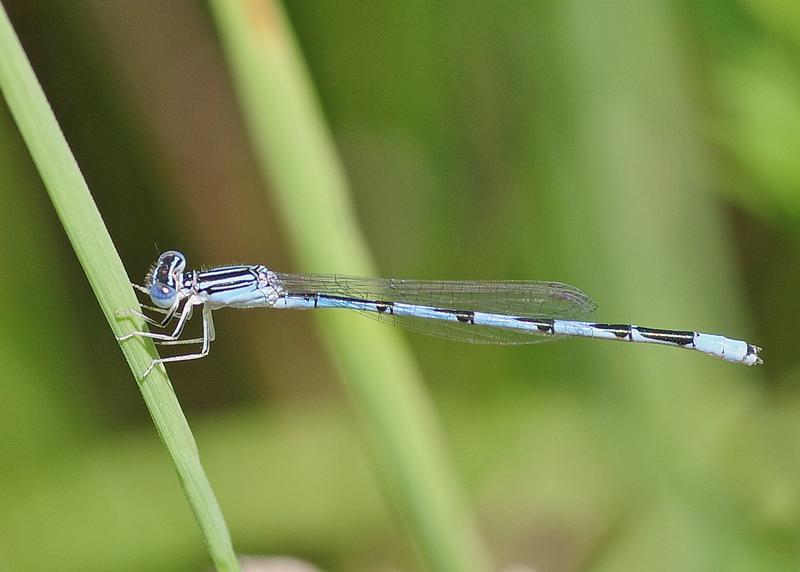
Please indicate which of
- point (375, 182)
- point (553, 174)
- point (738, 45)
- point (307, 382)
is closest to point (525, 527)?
point (307, 382)

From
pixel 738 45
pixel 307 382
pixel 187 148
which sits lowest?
pixel 307 382

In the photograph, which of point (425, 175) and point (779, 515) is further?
→ point (425, 175)

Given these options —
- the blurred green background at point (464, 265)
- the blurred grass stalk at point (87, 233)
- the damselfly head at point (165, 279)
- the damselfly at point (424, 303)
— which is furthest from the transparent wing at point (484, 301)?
the blurred grass stalk at point (87, 233)

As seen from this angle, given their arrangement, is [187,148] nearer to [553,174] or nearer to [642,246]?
[553,174]

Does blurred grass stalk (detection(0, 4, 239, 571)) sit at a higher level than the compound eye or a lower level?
lower

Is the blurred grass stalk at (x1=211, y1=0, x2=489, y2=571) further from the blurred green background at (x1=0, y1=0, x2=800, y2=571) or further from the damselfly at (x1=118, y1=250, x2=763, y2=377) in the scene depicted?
the blurred green background at (x1=0, y1=0, x2=800, y2=571)

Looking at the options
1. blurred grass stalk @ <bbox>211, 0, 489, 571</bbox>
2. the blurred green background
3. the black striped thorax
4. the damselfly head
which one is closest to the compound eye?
the damselfly head
